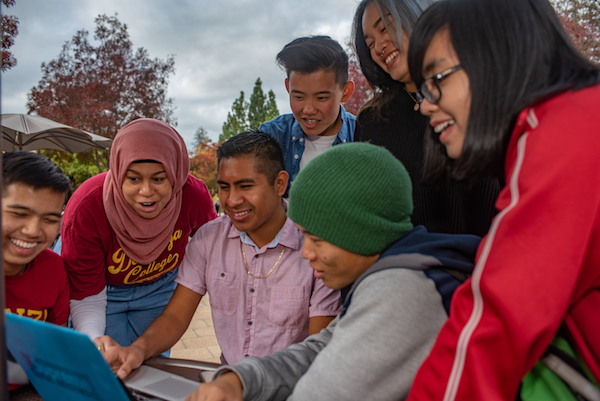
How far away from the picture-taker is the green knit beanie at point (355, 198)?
1.13 metres

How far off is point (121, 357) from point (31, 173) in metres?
0.73

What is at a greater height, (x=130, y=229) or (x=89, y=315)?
(x=130, y=229)

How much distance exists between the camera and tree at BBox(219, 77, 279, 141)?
131 ft

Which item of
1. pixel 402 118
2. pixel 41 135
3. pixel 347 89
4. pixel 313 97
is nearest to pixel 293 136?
pixel 313 97

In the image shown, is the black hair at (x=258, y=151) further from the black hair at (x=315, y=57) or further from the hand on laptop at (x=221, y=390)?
the hand on laptop at (x=221, y=390)

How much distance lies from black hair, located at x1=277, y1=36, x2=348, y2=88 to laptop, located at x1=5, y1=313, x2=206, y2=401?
1771 millimetres

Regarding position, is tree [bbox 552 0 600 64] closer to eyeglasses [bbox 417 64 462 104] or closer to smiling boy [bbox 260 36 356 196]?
smiling boy [bbox 260 36 356 196]

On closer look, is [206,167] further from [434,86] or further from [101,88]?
[434,86]

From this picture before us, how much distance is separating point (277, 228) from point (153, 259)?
69 cm

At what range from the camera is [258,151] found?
2.09 metres

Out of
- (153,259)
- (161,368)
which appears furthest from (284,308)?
(153,259)

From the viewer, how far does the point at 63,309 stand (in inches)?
66.7

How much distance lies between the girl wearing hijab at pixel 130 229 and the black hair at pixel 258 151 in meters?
0.30

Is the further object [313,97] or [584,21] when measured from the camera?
[584,21]
